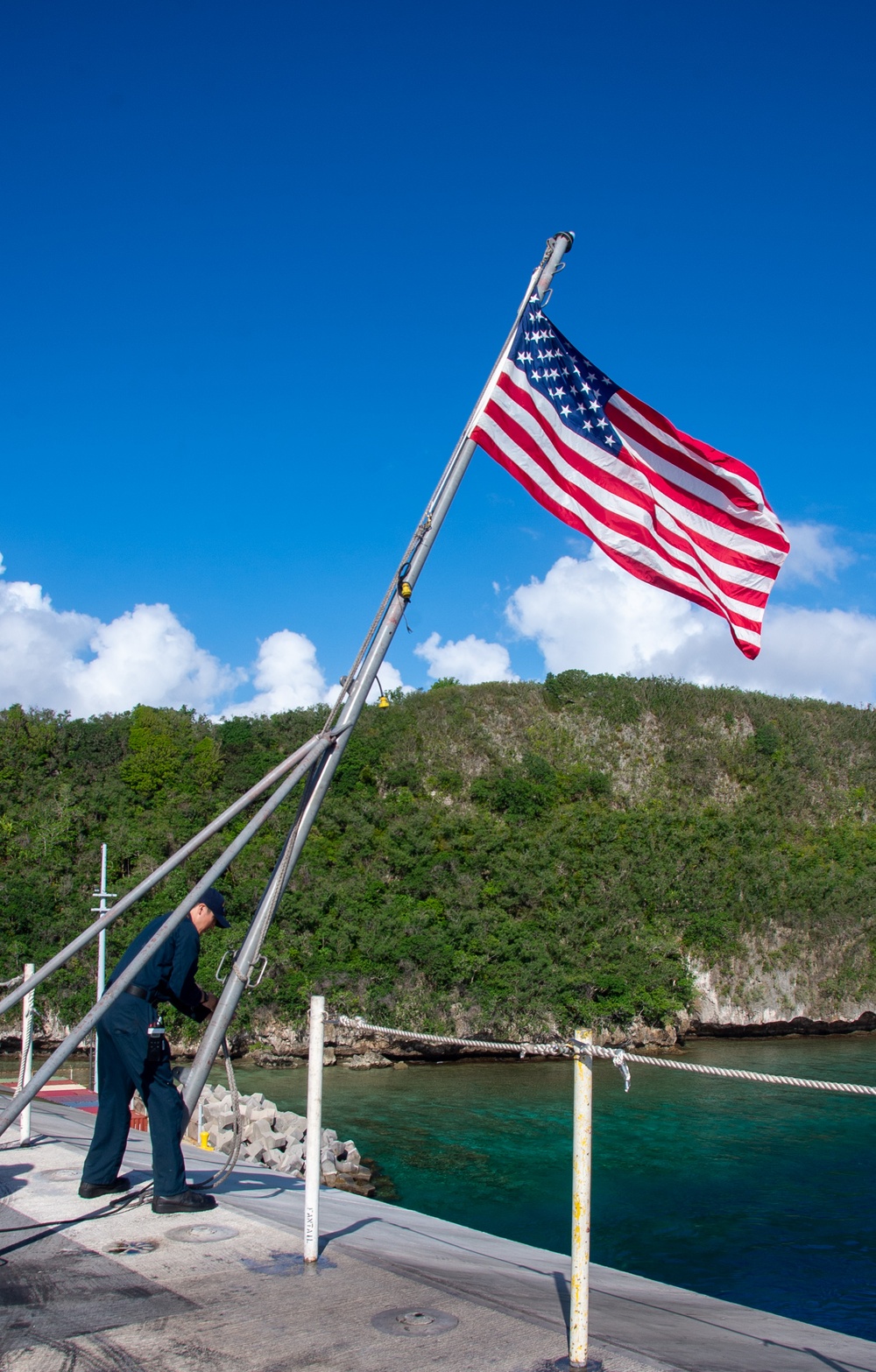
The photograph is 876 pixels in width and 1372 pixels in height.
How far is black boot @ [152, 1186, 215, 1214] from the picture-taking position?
18.8ft

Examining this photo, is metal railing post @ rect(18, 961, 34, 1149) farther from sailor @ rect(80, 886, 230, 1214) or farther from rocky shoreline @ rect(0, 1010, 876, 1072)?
rocky shoreline @ rect(0, 1010, 876, 1072)

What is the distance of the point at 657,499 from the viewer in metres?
7.80

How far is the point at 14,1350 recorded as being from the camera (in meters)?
3.80

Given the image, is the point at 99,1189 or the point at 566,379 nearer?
the point at 99,1189

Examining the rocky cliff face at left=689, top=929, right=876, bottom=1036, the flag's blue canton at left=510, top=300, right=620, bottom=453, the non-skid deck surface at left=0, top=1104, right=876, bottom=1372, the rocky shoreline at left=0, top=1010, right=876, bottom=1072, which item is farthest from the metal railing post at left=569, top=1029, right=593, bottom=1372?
the rocky cliff face at left=689, top=929, right=876, bottom=1036

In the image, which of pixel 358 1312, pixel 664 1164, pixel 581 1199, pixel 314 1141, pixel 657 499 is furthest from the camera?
pixel 664 1164

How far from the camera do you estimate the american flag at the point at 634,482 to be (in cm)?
749

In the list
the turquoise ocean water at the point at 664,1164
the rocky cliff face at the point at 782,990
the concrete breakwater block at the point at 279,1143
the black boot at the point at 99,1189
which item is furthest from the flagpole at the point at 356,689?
the rocky cliff face at the point at 782,990

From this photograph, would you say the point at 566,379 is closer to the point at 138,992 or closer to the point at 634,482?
the point at 634,482

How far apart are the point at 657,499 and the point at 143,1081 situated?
554 cm

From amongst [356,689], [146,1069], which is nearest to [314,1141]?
[146,1069]

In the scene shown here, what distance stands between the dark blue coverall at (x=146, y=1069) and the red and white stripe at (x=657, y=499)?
13.7ft

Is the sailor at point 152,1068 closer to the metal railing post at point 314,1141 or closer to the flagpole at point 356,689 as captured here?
the flagpole at point 356,689

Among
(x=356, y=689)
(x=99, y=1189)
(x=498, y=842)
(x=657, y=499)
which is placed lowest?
(x=99, y=1189)
